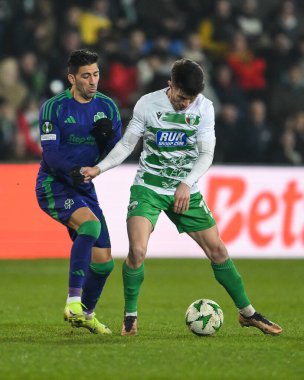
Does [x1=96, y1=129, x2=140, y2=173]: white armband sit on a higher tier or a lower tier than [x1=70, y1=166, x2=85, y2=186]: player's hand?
higher

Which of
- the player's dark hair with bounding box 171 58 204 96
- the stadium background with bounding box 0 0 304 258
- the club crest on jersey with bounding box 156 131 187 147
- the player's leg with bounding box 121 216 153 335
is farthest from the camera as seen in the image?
the stadium background with bounding box 0 0 304 258

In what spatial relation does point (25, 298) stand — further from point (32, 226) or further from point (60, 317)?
point (32, 226)

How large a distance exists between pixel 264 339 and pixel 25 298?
3956mm

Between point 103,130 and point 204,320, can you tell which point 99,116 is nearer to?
point 103,130

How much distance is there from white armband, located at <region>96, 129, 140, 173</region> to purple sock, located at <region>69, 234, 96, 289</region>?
0.52m

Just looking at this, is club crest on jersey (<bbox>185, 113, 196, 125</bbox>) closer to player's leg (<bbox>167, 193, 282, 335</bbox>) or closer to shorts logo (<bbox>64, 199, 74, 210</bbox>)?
player's leg (<bbox>167, 193, 282, 335</bbox>)

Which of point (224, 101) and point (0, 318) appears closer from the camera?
point (0, 318)

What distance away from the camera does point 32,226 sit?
573 inches

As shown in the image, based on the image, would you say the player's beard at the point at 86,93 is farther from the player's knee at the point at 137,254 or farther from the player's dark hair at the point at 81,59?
the player's knee at the point at 137,254

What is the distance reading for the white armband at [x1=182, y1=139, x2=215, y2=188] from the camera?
7.91m

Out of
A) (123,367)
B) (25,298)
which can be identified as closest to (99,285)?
(123,367)

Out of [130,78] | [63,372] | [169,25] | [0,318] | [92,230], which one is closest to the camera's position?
[63,372]

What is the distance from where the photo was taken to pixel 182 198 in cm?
782

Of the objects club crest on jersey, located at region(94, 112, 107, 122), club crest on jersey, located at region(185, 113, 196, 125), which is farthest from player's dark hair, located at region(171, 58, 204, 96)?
club crest on jersey, located at region(94, 112, 107, 122)
